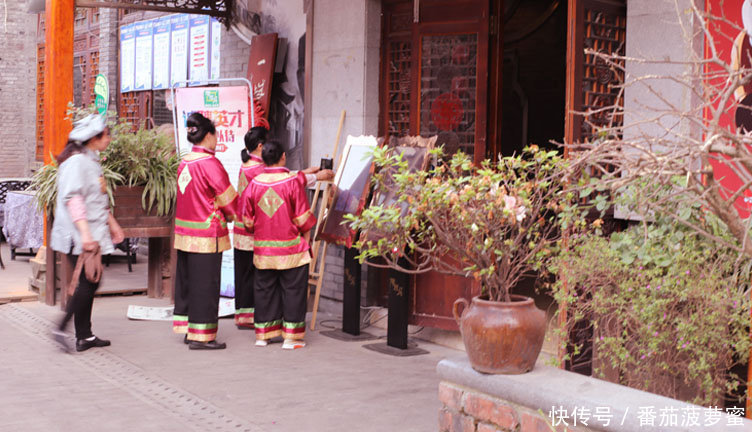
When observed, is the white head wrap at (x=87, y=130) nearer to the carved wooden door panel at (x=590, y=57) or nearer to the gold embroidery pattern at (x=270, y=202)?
the gold embroidery pattern at (x=270, y=202)

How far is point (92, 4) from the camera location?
9398 mm

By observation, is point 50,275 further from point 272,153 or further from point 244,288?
point 272,153

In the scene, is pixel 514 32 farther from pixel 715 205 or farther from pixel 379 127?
pixel 715 205

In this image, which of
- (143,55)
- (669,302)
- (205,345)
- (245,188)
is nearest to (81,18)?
(143,55)

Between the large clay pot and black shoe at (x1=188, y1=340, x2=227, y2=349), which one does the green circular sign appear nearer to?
black shoe at (x1=188, y1=340, x2=227, y2=349)

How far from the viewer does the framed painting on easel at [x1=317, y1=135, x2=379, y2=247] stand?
7.50 m

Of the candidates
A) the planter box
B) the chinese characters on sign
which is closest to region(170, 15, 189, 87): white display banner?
the chinese characters on sign

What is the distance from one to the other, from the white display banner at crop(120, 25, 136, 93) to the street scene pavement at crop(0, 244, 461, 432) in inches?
235

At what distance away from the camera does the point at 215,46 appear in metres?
11.2

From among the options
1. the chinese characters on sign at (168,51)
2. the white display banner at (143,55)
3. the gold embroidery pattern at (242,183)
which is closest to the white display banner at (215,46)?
the chinese characters on sign at (168,51)

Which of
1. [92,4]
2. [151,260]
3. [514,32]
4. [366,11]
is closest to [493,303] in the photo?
[366,11]

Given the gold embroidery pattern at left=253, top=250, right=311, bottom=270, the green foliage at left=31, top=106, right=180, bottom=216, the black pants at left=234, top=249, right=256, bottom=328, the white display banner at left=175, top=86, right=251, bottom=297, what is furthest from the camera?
the white display banner at left=175, top=86, right=251, bottom=297

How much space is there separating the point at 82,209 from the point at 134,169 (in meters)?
2.03

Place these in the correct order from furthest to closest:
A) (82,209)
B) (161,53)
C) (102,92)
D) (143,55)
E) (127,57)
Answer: (102,92), (127,57), (143,55), (161,53), (82,209)
